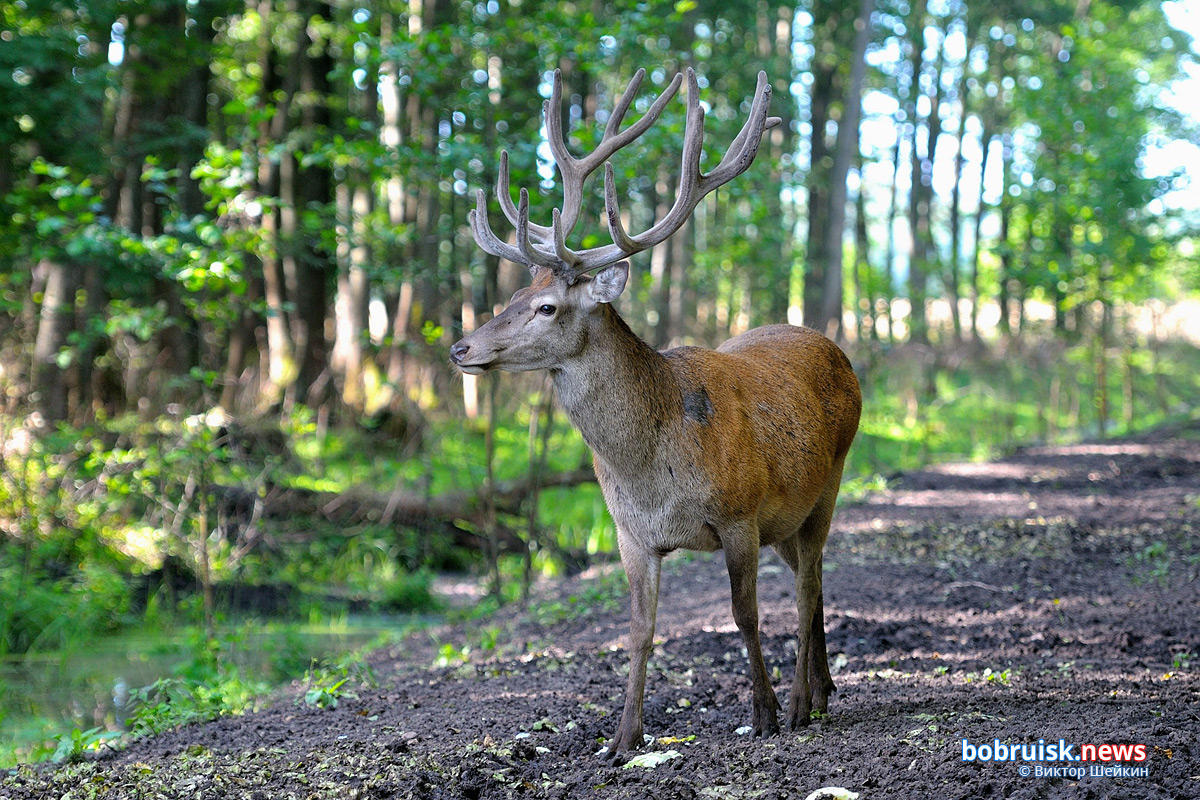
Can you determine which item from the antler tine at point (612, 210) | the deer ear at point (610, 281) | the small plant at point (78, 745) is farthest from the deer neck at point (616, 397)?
the small plant at point (78, 745)

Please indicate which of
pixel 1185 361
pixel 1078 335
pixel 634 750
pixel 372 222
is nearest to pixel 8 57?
pixel 372 222

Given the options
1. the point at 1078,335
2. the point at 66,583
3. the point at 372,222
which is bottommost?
the point at 66,583

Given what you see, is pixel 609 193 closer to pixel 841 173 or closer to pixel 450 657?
pixel 450 657

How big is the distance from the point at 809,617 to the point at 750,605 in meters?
0.58

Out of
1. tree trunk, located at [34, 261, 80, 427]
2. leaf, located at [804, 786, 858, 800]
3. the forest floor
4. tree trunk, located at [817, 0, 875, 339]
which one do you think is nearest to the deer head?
the forest floor

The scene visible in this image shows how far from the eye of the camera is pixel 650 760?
4168 millimetres

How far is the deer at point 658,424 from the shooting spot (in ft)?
14.7

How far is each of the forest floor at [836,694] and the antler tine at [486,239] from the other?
2.14 m

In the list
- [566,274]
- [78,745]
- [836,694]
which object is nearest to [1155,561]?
[836,694]

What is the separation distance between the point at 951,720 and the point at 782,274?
16.2m

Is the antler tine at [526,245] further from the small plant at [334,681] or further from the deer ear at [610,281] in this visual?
the small plant at [334,681]

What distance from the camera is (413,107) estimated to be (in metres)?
15.5

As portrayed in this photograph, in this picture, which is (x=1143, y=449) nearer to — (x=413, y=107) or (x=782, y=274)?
(x=782, y=274)

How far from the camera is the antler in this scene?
4.52 meters
